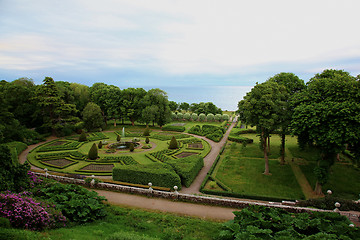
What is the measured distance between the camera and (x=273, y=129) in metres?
23.6

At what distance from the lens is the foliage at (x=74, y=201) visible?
1302 cm

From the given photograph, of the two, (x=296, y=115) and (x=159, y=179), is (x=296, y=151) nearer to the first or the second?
(x=296, y=115)

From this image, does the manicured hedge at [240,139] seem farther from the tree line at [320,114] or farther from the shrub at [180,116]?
the shrub at [180,116]

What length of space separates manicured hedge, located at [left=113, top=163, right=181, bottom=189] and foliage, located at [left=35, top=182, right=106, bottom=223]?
6.66 meters

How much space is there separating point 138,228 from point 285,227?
8.70 metres

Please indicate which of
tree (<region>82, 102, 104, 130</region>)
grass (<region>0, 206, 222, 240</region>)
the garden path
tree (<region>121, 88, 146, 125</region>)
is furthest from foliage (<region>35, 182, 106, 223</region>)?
tree (<region>121, 88, 146, 125</region>)

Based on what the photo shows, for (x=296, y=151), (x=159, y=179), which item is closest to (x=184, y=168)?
(x=159, y=179)

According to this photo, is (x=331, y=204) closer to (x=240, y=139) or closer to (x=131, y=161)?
(x=131, y=161)

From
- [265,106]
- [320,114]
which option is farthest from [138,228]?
[265,106]

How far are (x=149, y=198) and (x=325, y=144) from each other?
16.4 meters

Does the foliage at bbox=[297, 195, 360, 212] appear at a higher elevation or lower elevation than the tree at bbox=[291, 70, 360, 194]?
lower

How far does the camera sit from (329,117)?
60.1ft

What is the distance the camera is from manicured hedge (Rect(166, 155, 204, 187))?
74.6 feet

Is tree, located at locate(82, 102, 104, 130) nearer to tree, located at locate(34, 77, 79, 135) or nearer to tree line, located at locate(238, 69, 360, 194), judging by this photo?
tree, located at locate(34, 77, 79, 135)
